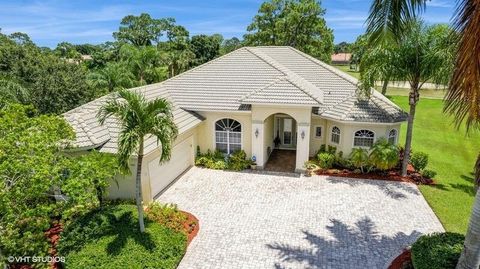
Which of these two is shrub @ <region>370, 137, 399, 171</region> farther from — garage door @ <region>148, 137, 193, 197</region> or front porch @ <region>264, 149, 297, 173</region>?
garage door @ <region>148, 137, 193, 197</region>

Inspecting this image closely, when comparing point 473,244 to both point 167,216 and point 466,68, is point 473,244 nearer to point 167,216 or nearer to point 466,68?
point 466,68

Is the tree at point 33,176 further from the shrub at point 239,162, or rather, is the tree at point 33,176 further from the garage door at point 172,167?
the shrub at point 239,162

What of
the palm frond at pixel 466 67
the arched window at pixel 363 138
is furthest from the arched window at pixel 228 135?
the palm frond at pixel 466 67

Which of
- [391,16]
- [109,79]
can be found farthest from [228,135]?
[109,79]

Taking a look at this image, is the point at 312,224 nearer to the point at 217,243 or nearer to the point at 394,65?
the point at 217,243

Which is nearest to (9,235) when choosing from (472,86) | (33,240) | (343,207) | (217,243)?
(33,240)
